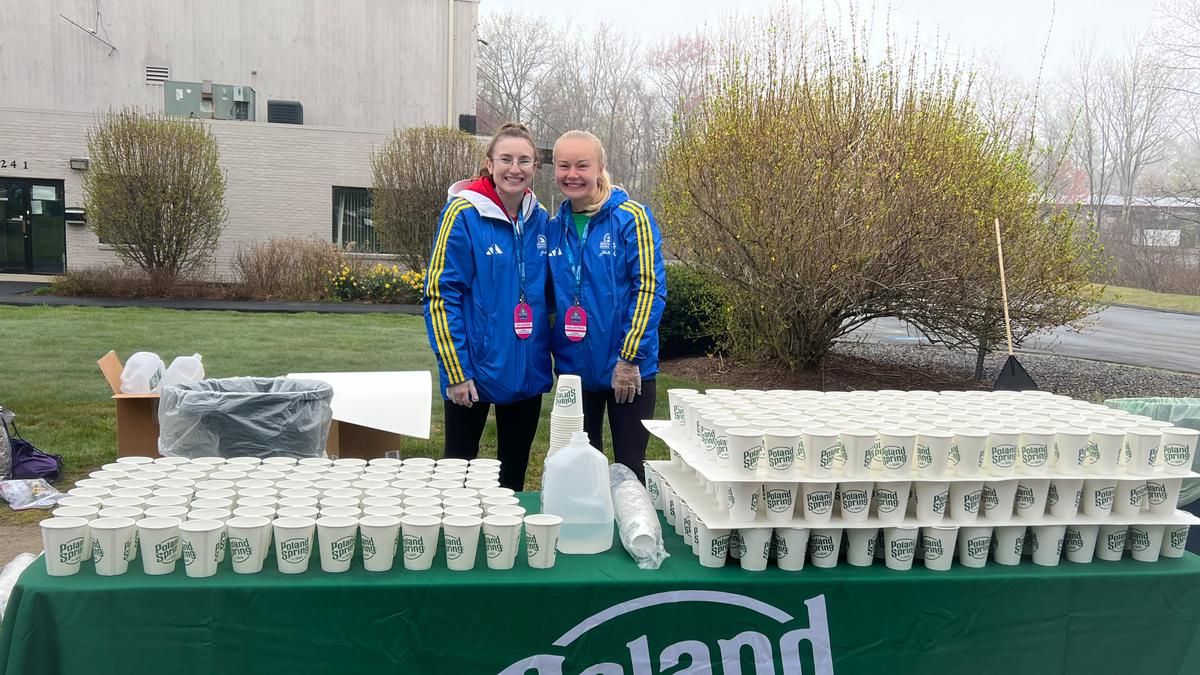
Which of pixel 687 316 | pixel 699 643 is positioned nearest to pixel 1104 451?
pixel 699 643

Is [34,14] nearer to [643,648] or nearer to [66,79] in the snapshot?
[66,79]

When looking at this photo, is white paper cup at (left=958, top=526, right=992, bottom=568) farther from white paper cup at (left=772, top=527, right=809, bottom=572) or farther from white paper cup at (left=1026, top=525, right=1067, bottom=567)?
white paper cup at (left=772, top=527, right=809, bottom=572)

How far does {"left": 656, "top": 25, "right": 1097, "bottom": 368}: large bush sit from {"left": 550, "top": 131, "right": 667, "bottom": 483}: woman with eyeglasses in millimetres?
5277

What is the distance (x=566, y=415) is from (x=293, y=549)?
2.63 ft

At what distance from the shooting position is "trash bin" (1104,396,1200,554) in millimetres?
3656

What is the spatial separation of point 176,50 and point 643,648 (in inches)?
1008

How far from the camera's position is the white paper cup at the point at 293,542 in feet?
6.84

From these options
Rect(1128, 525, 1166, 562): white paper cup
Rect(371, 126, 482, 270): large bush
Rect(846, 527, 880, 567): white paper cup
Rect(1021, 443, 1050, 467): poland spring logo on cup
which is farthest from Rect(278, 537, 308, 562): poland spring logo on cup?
Rect(371, 126, 482, 270): large bush

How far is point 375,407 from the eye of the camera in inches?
171

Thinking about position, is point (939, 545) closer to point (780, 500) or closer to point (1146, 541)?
point (780, 500)

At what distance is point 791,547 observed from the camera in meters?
2.26

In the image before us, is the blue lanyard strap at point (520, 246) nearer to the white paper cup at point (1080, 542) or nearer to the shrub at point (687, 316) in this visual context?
the white paper cup at point (1080, 542)

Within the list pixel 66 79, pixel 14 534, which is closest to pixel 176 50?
pixel 66 79

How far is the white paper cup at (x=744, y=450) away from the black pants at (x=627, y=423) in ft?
4.45
